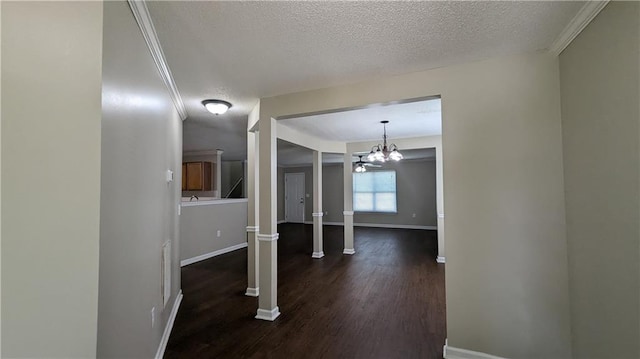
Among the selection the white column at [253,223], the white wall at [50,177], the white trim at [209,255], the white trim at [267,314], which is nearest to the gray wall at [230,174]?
the white trim at [209,255]

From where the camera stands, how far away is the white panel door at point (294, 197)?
34.0 feet

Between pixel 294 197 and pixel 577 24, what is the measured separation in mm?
9397

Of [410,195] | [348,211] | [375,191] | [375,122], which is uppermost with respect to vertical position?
[375,122]

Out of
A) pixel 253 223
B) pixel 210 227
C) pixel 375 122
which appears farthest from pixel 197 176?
pixel 375 122

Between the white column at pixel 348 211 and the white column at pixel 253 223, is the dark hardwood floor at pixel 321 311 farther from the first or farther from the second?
the white column at pixel 348 211

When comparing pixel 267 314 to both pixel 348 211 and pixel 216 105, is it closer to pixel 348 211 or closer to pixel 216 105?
pixel 216 105

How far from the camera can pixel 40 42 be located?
1.02m

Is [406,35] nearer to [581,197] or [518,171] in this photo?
[518,171]

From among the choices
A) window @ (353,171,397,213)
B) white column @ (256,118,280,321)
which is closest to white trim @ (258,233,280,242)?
white column @ (256,118,280,321)

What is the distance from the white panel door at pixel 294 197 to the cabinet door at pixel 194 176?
410 cm

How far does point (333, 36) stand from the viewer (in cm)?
170

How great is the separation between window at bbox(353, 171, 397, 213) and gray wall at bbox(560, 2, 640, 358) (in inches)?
291

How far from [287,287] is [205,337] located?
1.38 meters

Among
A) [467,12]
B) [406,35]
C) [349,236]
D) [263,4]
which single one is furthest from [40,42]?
[349,236]
